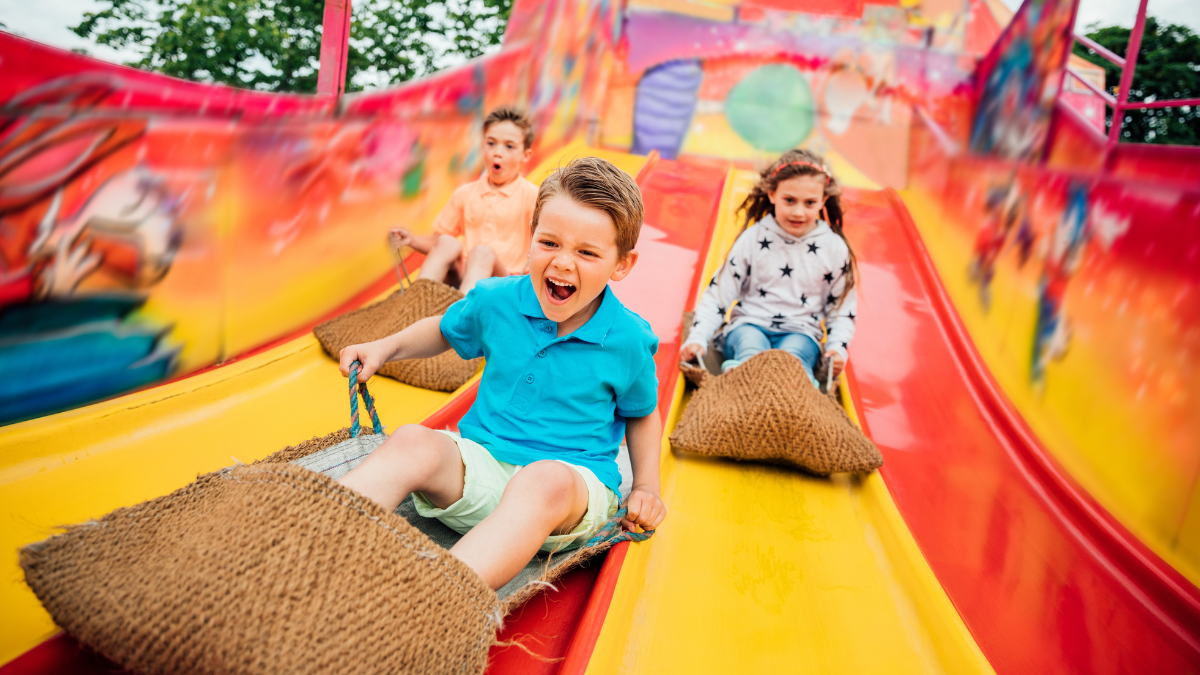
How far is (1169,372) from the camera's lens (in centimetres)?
169

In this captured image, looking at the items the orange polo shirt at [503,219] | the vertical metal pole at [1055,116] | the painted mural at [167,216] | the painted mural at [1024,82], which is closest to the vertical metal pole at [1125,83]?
the vertical metal pole at [1055,116]

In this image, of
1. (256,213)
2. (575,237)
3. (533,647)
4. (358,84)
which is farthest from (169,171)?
(358,84)

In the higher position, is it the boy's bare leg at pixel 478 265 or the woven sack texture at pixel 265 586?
the boy's bare leg at pixel 478 265

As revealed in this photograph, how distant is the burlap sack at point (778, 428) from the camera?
1788 mm

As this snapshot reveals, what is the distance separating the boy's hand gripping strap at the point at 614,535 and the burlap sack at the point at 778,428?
20.3 inches

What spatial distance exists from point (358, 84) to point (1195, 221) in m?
10.9

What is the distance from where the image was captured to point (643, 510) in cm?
136

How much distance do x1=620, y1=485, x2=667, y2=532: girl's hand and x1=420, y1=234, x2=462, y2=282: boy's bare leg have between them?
5.07ft

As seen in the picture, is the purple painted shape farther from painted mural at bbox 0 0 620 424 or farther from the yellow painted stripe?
the yellow painted stripe

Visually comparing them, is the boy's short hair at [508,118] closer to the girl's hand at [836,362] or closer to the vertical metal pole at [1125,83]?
the girl's hand at [836,362]

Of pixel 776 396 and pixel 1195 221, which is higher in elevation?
pixel 1195 221

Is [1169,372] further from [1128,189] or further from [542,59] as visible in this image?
[542,59]

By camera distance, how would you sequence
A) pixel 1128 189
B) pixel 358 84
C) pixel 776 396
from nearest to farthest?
pixel 776 396
pixel 1128 189
pixel 358 84

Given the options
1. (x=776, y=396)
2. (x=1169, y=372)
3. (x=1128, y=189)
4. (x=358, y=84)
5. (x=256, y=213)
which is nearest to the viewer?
(x=1169, y=372)
